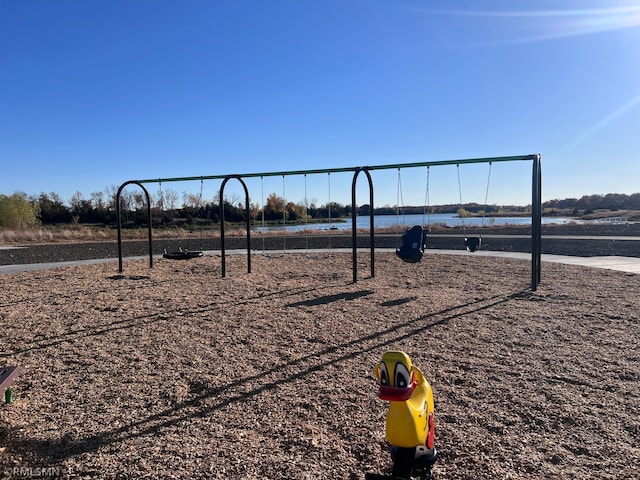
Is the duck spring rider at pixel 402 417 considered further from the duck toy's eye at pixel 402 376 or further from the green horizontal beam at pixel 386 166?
the green horizontal beam at pixel 386 166

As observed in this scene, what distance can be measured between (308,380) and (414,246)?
17.6ft

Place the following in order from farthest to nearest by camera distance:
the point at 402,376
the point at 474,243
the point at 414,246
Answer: the point at 474,243 < the point at 414,246 < the point at 402,376

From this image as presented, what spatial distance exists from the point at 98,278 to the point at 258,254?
6.18 m

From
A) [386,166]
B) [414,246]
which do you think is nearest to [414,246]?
[414,246]

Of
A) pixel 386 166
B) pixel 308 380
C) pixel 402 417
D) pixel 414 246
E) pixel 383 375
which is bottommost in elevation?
pixel 308 380

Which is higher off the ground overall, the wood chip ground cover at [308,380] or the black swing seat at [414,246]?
the black swing seat at [414,246]

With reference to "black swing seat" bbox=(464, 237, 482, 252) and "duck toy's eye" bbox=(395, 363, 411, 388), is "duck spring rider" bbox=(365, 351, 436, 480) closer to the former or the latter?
"duck toy's eye" bbox=(395, 363, 411, 388)

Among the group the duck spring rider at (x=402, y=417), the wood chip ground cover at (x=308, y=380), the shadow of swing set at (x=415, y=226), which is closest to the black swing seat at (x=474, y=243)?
the shadow of swing set at (x=415, y=226)

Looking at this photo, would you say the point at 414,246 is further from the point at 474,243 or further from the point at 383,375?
the point at 383,375

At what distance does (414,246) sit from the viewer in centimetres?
864

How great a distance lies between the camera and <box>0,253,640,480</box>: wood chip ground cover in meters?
2.62

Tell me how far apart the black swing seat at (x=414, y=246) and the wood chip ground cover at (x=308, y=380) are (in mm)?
935

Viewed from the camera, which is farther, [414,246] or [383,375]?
[414,246]

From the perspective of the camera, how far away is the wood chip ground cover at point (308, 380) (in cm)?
262
